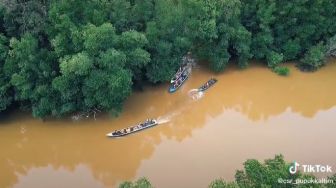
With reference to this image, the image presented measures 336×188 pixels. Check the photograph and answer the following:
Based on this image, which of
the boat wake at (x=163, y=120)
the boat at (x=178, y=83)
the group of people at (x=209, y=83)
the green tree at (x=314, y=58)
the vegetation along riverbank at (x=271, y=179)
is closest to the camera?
the vegetation along riverbank at (x=271, y=179)

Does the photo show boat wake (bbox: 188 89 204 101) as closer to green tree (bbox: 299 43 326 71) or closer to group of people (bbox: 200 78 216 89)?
Answer: group of people (bbox: 200 78 216 89)

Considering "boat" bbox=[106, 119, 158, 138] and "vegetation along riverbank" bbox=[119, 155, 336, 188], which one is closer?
"vegetation along riverbank" bbox=[119, 155, 336, 188]

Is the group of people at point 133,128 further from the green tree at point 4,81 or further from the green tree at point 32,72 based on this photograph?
the green tree at point 4,81

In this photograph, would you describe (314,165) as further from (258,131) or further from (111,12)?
(111,12)

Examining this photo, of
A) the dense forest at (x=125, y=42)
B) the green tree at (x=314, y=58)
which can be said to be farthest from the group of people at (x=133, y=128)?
the green tree at (x=314, y=58)

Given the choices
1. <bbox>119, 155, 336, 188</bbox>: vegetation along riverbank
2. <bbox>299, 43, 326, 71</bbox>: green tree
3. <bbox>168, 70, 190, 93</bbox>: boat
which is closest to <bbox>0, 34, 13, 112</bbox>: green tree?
<bbox>168, 70, 190, 93</bbox>: boat

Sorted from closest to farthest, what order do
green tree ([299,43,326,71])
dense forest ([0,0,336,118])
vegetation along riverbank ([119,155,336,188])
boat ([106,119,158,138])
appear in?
vegetation along riverbank ([119,155,336,188]) < dense forest ([0,0,336,118]) < boat ([106,119,158,138]) < green tree ([299,43,326,71])
